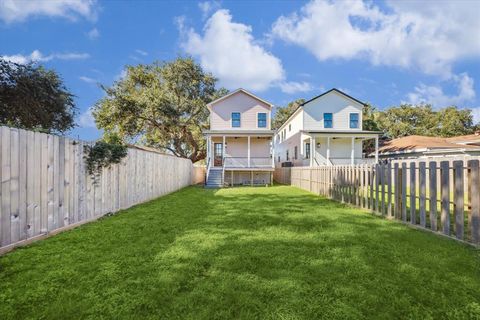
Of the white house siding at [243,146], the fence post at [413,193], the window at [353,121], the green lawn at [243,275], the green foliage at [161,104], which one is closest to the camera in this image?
the green lawn at [243,275]

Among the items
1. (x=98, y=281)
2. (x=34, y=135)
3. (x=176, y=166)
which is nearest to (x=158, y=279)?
(x=98, y=281)

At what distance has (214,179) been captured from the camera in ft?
62.4

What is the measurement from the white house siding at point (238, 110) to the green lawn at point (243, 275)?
17.9 metres

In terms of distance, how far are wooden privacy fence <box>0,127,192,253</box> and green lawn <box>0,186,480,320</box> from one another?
406 mm

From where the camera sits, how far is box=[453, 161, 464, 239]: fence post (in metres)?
4.61

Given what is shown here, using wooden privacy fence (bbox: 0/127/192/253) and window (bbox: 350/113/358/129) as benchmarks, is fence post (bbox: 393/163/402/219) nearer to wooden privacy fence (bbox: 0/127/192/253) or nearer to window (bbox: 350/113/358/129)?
wooden privacy fence (bbox: 0/127/192/253)

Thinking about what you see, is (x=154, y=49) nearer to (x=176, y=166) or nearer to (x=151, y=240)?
(x=176, y=166)

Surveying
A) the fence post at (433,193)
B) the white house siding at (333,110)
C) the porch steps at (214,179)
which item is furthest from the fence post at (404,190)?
the white house siding at (333,110)

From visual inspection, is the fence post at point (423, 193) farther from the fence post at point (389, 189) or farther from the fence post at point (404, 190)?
the fence post at point (389, 189)

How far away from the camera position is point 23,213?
169 inches

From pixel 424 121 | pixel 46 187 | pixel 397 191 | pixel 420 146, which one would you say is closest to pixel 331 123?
pixel 420 146

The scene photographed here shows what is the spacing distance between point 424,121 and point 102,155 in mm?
48313

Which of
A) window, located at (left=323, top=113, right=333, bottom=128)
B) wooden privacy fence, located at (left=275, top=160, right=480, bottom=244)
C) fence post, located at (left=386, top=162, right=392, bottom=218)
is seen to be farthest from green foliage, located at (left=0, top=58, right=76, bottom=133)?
window, located at (left=323, top=113, right=333, bottom=128)

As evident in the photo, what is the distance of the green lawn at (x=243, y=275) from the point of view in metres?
2.42
